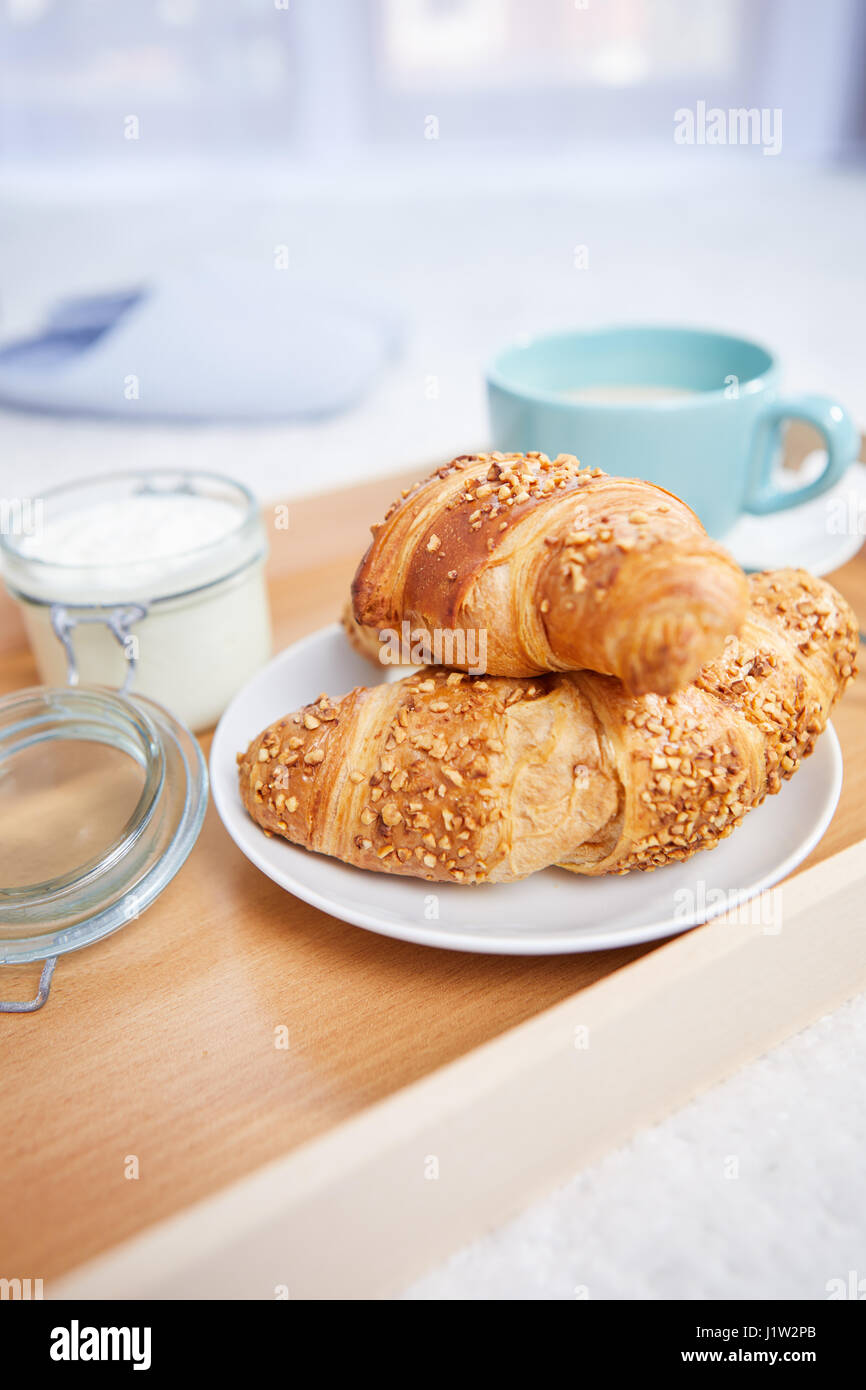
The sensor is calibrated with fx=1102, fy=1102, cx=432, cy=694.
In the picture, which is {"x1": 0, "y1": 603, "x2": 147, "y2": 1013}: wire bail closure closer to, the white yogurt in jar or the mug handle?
the white yogurt in jar

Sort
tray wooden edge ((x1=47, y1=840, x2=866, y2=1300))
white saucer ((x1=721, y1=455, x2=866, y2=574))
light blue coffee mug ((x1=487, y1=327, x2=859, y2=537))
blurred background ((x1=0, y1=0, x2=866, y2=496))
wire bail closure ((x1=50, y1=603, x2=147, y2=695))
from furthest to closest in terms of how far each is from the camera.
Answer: blurred background ((x1=0, y1=0, x2=866, y2=496)), white saucer ((x1=721, y1=455, x2=866, y2=574)), light blue coffee mug ((x1=487, y1=327, x2=859, y2=537)), wire bail closure ((x1=50, y1=603, x2=147, y2=695)), tray wooden edge ((x1=47, y1=840, x2=866, y2=1300))

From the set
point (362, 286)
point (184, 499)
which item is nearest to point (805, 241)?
point (362, 286)

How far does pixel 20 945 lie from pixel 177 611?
35 centimetres

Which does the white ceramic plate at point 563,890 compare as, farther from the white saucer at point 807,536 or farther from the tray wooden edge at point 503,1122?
the white saucer at point 807,536

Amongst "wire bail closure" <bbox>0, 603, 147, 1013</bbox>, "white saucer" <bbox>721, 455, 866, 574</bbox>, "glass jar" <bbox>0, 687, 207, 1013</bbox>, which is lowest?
"glass jar" <bbox>0, 687, 207, 1013</bbox>

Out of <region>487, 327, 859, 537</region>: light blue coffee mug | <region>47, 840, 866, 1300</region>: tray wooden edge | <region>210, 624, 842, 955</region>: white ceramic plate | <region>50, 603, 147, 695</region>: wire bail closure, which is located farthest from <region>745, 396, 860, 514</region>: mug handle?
<region>50, 603, 147, 695</region>: wire bail closure

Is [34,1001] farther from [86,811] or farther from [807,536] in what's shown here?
[807,536]

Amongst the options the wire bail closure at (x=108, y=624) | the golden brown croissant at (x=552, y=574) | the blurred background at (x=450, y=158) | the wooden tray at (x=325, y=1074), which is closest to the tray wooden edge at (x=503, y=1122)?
the wooden tray at (x=325, y=1074)

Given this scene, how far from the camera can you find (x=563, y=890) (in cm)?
80

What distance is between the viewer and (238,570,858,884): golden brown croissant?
2.48ft

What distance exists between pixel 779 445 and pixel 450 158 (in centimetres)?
337

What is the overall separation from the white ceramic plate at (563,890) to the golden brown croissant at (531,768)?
20 millimetres

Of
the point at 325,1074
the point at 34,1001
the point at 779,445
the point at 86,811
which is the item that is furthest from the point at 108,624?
the point at 779,445
